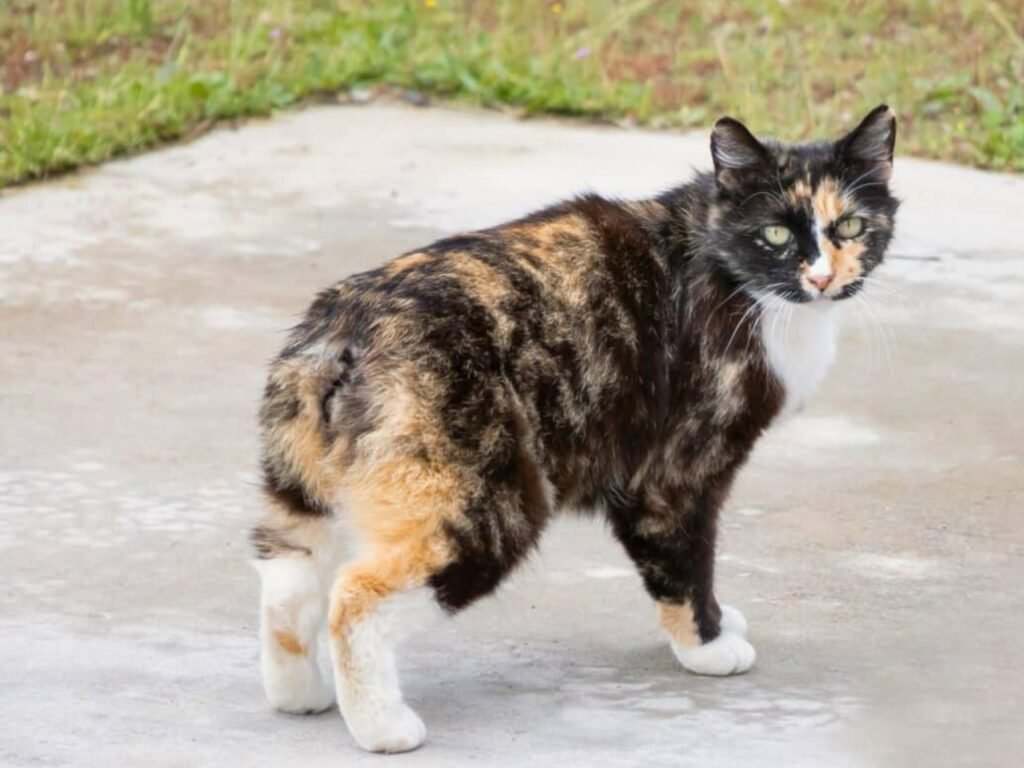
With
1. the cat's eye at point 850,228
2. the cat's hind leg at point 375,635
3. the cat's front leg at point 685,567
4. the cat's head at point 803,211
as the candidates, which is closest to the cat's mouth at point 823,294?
the cat's head at point 803,211

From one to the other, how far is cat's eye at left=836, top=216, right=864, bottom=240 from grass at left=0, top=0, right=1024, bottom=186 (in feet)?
13.4

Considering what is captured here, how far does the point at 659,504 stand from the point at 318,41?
5819mm

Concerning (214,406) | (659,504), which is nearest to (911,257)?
(214,406)

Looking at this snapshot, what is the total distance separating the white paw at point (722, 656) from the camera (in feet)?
14.3

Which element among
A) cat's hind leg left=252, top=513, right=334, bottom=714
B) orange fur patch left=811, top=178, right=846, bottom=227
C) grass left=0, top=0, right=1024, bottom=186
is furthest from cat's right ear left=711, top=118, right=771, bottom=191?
grass left=0, top=0, right=1024, bottom=186

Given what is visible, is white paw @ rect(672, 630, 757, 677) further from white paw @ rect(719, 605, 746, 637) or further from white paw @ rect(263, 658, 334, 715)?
white paw @ rect(263, 658, 334, 715)

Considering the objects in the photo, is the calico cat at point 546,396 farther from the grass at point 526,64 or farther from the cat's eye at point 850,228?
the grass at point 526,64

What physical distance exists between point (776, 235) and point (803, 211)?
3.2 inches

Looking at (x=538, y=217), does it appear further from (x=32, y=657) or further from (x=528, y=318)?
(x=32, y=657)

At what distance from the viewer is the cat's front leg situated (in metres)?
4.31

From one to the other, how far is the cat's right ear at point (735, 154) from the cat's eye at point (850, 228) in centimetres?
21

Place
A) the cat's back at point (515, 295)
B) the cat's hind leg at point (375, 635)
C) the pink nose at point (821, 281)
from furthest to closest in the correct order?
the pink nose at point (821, 281)
the cat's back at point (515, 295)
the cat's hind leg at point (375, 635)

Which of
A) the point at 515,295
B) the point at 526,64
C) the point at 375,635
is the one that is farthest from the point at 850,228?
the point at 526,64

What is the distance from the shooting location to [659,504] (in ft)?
14.1
